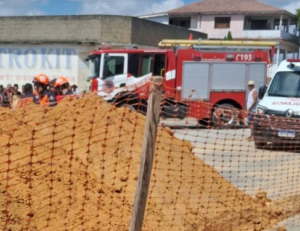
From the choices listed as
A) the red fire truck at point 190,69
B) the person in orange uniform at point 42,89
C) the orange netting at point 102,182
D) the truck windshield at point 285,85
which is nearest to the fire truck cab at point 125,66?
the red fire truck at point 190,69

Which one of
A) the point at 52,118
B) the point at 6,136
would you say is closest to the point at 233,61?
the point at 52,118

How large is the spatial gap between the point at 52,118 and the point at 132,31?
21101mm

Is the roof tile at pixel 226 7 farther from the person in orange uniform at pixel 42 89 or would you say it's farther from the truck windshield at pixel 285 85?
the person in orange uniform at pixel 42 89

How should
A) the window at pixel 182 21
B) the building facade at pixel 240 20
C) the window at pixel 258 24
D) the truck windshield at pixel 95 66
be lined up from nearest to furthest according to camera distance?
the truck windshield at pixel 95 66
the building facade at pixel 240 20
the window at pixel 258 24
the window at pixel 182 21

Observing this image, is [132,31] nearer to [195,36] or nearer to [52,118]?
[195,36]

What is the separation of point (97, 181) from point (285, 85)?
9.12 metres

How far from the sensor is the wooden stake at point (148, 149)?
11.8ft

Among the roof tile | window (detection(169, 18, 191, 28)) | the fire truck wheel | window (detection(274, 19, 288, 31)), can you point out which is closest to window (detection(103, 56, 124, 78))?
the fire truck wheel

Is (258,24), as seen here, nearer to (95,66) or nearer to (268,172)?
(95,66)

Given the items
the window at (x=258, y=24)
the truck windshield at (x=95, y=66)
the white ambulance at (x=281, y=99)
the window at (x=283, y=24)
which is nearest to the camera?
the white ambulance at (x=281, y=99)

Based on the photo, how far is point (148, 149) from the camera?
11.8 ft

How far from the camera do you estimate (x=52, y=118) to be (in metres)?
6.56

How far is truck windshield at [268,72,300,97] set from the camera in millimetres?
13062

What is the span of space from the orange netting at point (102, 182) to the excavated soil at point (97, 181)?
11 mm
